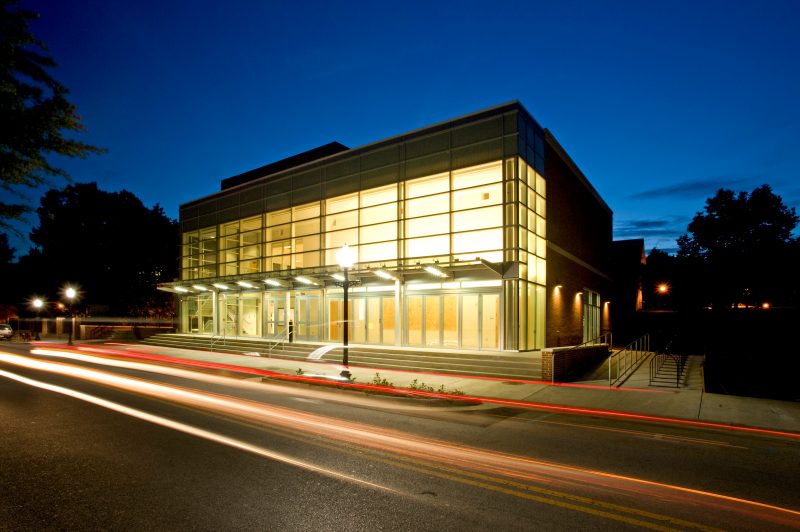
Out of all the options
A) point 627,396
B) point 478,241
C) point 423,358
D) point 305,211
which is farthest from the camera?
point 305,211

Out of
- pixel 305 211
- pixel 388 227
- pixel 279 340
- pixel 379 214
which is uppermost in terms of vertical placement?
pixel 305 211

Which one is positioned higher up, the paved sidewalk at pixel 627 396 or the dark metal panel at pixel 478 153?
the dark metal panel at pixel 478 153

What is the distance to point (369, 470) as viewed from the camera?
657cm

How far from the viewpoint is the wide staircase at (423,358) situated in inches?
Result: 685

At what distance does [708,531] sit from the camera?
482 cm

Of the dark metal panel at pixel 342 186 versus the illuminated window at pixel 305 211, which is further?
the illuminated window at pixel 305 211

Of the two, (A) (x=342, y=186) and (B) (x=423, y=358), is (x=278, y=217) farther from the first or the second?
(B) (x=423, y=358)

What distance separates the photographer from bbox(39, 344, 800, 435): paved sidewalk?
10883mm

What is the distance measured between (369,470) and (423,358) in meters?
13.2

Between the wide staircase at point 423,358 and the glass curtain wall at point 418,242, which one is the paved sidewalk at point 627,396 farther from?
the glass curtain wall at point 418,242

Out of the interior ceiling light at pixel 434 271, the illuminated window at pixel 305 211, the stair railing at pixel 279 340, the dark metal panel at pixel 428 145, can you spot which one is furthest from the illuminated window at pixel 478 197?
the stair railing at pixel 279 340

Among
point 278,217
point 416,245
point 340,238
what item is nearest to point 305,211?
point 278,217

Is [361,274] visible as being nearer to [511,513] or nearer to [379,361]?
[379,361]

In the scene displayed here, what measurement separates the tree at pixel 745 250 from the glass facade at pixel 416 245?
27.6 m
